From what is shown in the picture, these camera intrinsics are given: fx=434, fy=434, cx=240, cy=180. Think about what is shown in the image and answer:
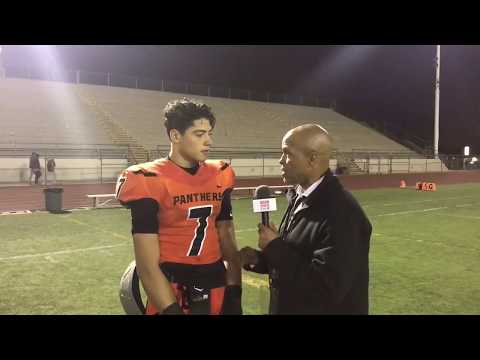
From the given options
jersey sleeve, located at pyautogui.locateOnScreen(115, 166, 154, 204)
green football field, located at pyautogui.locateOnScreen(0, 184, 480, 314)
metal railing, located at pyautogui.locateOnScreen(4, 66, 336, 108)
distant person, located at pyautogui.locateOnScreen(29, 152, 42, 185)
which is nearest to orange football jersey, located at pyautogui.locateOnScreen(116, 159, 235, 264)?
jersey sleeve, located at pyautogui.locateOnScreen(115, 166, 154, 204)

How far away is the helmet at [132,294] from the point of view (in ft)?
7.51

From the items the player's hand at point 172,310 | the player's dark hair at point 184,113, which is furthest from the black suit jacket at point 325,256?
the player's dark hair at point 184,113

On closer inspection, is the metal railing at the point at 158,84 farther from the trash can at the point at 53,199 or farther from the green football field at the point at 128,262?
the green football field at the point at 128,262

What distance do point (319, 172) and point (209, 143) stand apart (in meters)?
0.58

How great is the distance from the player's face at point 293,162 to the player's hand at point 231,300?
645 mm

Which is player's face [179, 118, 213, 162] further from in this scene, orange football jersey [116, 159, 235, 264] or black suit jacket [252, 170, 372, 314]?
black suit jacket [252, 170, 372, 314]

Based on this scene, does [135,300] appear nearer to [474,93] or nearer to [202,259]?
[202,259]

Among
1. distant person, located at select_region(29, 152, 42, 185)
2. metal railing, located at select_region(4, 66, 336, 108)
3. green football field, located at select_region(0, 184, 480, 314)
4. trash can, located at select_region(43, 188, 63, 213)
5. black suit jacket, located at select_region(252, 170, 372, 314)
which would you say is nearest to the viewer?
black suit jacket, located at select_region(252, 170, 372, 314)

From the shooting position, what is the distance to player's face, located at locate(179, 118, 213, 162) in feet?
7.06

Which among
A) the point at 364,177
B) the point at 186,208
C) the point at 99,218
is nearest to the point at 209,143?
the point at 186,208

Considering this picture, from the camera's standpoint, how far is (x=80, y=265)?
6707 millimetres

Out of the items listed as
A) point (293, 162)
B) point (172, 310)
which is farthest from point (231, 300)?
point (293, 162)

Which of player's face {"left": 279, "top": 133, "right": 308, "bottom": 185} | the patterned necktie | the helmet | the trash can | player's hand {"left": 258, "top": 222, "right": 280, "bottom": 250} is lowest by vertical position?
the trash can

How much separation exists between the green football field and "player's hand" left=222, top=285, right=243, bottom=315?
2.70 ft
